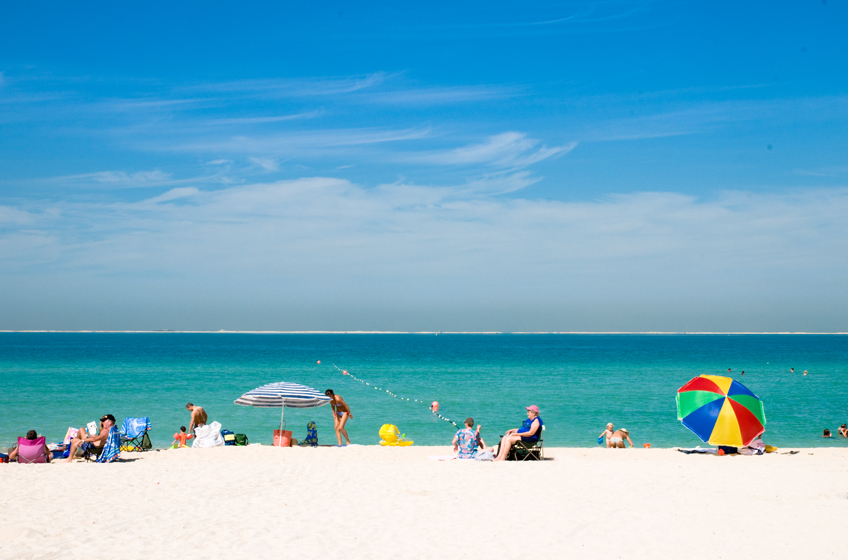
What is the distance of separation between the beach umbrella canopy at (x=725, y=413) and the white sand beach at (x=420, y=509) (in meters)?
0.63

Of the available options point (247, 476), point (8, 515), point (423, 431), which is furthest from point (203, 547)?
point (423, 431)

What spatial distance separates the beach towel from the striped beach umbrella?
3.18ft

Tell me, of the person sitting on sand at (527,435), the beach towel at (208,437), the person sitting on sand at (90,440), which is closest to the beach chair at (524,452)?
the person sitting on sand at (527,435)

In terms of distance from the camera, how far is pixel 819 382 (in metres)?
42.2

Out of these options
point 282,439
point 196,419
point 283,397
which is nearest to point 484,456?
point 283,397

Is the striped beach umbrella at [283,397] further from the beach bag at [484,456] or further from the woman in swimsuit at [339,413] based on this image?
the beach bag at [484,456]

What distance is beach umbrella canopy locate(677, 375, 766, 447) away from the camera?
45.4 feet

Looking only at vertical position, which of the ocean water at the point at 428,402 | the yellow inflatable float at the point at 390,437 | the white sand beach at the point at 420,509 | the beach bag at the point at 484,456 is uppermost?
the white sand beach at the point at 420,509

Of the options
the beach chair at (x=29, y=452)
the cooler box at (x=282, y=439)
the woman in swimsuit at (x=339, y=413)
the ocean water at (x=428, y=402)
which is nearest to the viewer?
the beach chair at (x=29, y=452)

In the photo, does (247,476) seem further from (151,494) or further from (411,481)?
(411,481)

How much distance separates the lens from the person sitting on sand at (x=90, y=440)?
43.5ft

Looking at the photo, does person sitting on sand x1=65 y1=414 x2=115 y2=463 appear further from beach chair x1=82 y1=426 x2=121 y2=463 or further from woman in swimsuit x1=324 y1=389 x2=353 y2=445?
woman in swimsuit x1=324 y1=389 x2=353 y2=445

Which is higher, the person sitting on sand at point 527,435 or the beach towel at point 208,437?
the person sitting on sand at point 527,435

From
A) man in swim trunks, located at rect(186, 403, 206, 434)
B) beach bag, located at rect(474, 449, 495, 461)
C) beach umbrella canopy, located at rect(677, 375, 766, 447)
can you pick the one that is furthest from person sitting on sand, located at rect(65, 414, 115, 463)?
beach umbrella canopy, located at rect(677, 375, 766, 447)
